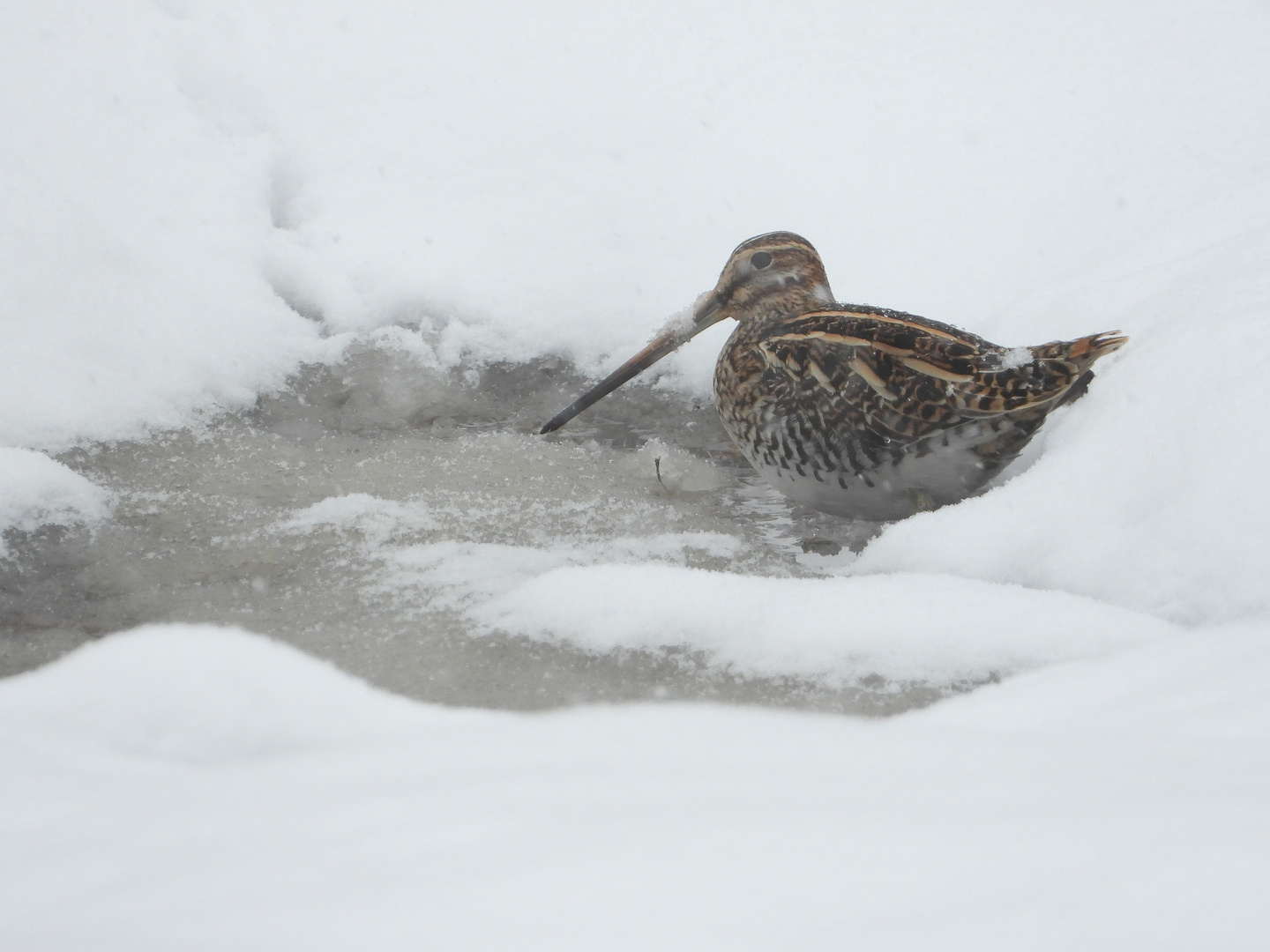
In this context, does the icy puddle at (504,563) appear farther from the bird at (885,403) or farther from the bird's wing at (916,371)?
the bird's wing at (916,371)

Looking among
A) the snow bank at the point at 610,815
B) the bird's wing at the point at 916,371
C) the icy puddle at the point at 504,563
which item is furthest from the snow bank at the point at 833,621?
the bird's wing at the point at 916,371

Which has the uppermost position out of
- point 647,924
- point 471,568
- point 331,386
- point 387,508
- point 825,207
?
point 825,207

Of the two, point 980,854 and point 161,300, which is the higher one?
point 161,300

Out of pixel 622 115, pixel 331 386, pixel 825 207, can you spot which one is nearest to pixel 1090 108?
pixel 825 207

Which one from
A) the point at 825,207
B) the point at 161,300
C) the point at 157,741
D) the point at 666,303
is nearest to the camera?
the point at 157,741

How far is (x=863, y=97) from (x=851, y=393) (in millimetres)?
2255

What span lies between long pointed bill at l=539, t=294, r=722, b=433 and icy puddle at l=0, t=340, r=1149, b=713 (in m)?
0.14

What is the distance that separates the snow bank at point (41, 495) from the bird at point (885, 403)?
5.25 feet

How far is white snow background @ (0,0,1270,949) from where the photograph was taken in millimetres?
803

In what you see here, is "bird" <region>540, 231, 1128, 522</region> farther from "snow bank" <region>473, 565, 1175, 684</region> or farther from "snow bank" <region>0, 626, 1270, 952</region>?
"snow bank" <region>0, 626, 1270, 952</region>

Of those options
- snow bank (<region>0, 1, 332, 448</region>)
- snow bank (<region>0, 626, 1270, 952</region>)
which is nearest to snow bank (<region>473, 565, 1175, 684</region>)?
snow bank (<region>0, 626, 1270, 952</region>)

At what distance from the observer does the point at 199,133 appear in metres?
4.06

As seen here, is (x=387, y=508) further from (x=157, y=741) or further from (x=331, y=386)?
(x=157, y=741)

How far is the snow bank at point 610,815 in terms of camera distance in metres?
0.75
